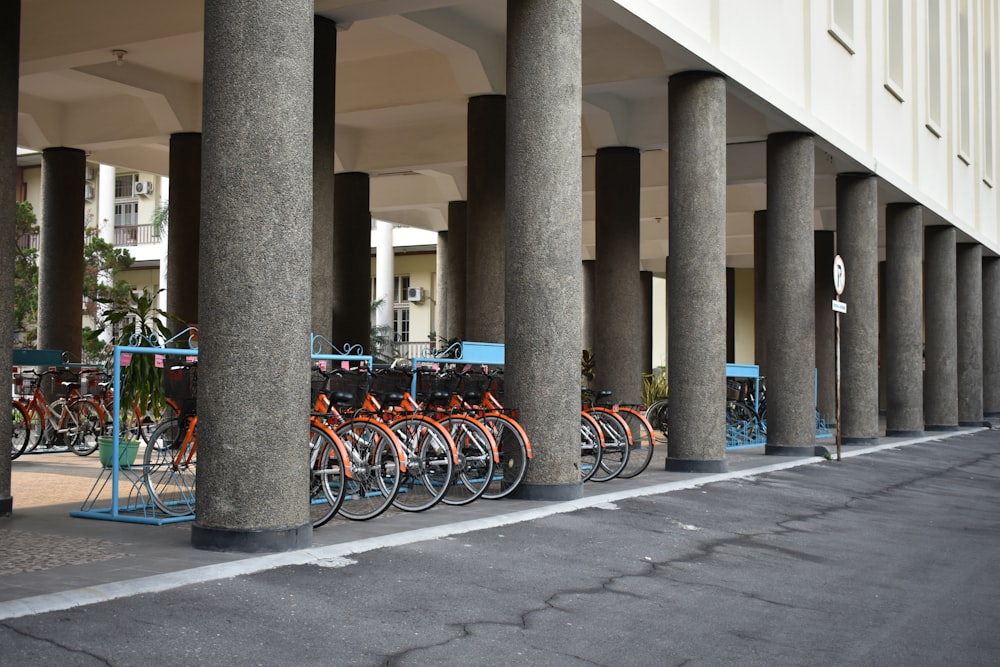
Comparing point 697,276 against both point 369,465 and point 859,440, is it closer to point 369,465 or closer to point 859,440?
point 369,465

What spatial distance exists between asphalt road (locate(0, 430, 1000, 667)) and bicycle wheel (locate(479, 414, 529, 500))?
33.6 inches

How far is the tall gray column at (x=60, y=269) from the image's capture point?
2048 centimetres

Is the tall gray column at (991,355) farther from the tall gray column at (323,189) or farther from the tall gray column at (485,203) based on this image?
the tall gray column at (323,189)

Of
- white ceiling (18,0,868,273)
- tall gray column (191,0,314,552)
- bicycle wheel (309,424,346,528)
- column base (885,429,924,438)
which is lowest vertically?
column base (885,429,924,438)

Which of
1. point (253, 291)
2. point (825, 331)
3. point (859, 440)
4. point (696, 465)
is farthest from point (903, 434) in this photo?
point (253, 291)

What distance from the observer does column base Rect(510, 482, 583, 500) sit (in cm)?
1129

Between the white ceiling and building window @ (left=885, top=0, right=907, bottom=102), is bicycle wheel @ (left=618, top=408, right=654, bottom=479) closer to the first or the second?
the white ceiling

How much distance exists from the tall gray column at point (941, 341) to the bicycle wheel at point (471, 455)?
19.2m

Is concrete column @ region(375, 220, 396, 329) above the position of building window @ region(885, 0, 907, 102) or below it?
below

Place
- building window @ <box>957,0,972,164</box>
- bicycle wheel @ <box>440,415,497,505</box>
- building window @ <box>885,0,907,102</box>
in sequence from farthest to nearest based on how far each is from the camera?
building window @ <box>957,0,972,164</box>
building window @ <box>885,0,907,102</box>
bicycle wheel @ <box>440,415,497,505</box>

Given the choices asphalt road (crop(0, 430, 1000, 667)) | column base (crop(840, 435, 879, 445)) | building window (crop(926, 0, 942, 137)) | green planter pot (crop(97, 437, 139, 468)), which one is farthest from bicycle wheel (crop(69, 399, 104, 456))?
building window (crop(926, 0, 942, 137))

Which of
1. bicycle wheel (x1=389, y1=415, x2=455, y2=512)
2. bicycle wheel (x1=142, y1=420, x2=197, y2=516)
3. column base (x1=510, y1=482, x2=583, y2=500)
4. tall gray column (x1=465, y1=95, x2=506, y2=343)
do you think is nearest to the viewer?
bicycle wheel (x1=142, y1=420, x2=197, y2=516)

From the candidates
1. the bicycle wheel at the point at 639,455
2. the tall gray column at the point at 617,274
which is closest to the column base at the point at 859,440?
the tall gray column at the point at 617,274

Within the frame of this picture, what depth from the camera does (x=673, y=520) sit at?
10.8 m
